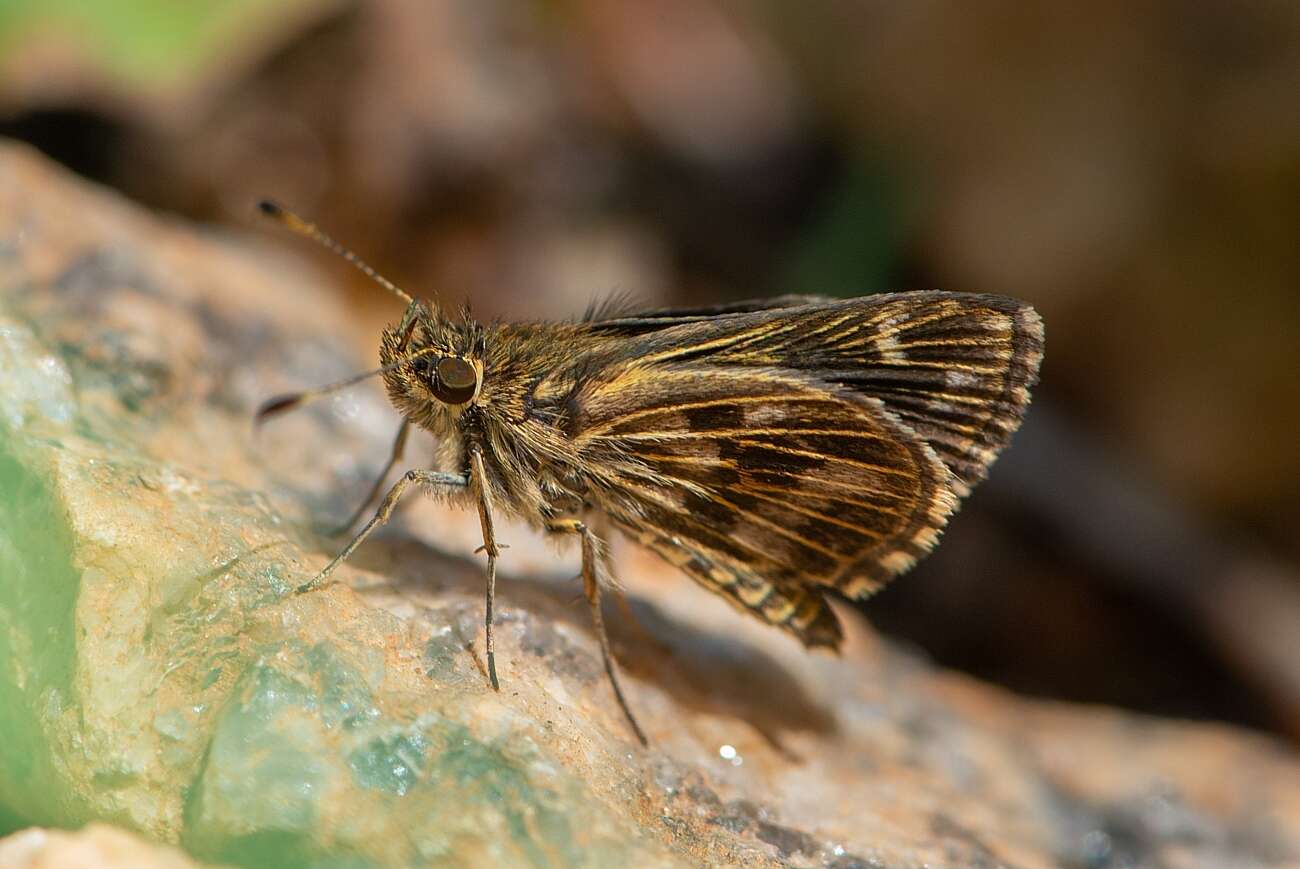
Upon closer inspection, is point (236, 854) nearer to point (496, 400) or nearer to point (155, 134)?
point (496, 400)

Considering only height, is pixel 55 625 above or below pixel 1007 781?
below

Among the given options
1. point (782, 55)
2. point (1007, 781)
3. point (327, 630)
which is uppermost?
point (782, 55)

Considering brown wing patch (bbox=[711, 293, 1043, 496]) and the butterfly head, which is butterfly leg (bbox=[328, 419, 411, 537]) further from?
brown wing patch (bbox=[711, 293, 1043, 496])

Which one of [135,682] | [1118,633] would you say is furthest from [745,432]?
[1118,633]

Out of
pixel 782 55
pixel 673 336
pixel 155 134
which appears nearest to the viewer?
pixel 673 336

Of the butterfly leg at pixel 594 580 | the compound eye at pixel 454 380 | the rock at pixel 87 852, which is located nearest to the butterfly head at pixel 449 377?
the compound eye at pixel 454 380

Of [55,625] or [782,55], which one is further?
[782,55]

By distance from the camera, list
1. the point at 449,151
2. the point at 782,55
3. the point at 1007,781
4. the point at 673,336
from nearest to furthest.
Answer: the point at 673,336 < the point at 1007,781 < the point at 449,151 < the point at 782,55

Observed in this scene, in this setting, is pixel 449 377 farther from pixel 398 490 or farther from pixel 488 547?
pixel 488 547

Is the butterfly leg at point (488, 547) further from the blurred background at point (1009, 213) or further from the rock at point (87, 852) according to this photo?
the blurred background at point (1009, 213)
